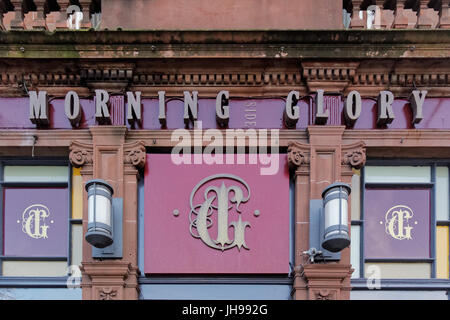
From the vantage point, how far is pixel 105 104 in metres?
12.6

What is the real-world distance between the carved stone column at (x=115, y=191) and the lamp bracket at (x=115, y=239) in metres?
0.08

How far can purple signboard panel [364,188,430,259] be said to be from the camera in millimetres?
12672

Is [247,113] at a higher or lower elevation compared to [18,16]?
lower

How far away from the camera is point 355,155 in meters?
12.6

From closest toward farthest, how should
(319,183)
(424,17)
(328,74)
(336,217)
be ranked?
(336,217) < (319,183) < (328,74) < (424,17)

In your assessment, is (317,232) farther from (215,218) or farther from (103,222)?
(103,222)

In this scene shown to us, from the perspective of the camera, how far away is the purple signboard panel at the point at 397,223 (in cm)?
1267

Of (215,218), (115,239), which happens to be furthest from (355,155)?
(115,239)

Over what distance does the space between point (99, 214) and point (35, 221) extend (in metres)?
1.65

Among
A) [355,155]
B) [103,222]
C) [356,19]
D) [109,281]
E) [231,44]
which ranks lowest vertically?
[109,281]

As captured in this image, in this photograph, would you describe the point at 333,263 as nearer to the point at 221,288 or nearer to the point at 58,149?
the point at 221,288

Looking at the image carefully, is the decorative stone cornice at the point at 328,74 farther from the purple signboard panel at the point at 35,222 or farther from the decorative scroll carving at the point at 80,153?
the purple signboard panel at the point at 35,222

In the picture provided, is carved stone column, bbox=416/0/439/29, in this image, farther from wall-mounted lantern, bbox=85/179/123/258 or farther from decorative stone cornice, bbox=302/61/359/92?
wall-mounted lantern, bbox=85/179/123/258

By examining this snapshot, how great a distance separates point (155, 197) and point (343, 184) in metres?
2.98
